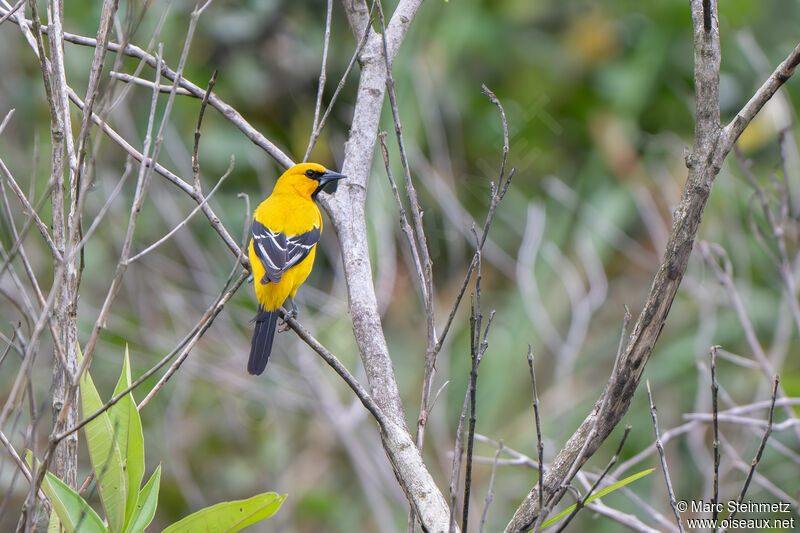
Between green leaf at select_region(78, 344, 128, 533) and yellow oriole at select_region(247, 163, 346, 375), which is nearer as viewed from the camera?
green leaf at select_region(78, 344, 128, 533)

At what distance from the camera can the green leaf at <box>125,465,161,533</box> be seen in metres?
1.83

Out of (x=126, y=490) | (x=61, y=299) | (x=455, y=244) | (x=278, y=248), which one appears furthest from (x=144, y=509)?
(x=455, y=244)

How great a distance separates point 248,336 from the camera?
217 inches

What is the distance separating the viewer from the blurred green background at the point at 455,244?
4742 mm

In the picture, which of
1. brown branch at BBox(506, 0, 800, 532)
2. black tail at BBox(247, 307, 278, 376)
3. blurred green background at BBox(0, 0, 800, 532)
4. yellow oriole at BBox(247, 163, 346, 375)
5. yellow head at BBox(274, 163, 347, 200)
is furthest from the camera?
blurred green background at BBox(0, 0, 800, 532)

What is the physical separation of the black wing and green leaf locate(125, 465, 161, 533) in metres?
1.35

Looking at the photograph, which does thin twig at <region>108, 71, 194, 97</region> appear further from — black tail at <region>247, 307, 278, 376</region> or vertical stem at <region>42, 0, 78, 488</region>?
black tail at <region>247, 307, 278, 376</region>

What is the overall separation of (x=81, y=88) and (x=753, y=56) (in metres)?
4.44

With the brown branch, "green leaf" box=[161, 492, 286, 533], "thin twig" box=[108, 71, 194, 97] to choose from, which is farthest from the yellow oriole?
the brown branch

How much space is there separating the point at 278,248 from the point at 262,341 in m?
0.48

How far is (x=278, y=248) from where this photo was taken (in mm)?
3428

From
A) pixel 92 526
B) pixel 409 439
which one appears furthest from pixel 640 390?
pixel 92 526

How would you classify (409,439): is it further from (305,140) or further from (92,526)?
(305,140)

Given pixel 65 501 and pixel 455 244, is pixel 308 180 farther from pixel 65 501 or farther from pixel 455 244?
pixel 65 501
